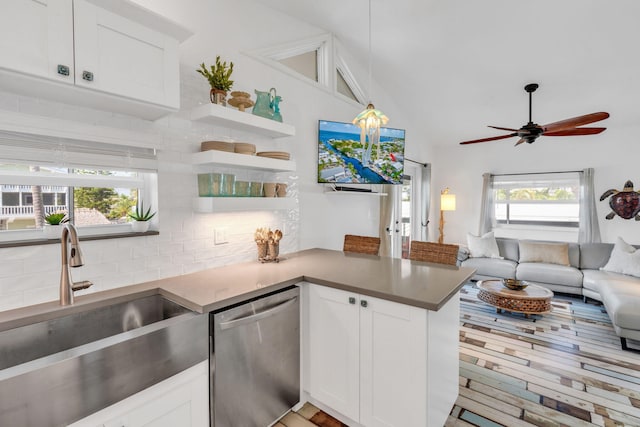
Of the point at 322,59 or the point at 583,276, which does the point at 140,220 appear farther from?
Answer: the point at 583,276

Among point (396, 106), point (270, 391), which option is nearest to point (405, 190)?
point (396, 106)

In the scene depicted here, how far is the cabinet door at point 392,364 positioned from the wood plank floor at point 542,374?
0.39 metres

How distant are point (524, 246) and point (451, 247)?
3184mm

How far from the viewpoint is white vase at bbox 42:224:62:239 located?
1.50 m

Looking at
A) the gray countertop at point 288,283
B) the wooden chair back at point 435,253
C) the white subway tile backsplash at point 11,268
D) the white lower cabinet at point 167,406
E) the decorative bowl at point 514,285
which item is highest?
the white subway tile backsplash at point 11,268

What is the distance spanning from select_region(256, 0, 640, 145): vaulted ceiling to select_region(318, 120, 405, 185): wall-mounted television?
992mm

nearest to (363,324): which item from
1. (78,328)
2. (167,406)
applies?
(167,406)

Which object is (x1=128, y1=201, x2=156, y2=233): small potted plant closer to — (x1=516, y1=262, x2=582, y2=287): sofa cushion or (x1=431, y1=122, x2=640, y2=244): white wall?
(x1=516, y1=262, x2=582, y2=287): sofa cushion

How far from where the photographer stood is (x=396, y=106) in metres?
4.60

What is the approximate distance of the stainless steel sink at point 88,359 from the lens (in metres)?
0.96

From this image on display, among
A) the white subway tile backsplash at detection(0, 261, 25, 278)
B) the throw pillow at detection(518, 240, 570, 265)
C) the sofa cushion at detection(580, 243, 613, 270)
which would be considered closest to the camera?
the white subway tile backsplash at detection(0, 261, 25, 278)

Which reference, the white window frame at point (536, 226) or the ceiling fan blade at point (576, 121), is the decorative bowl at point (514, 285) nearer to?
the ceiling fan blade at point (576, 121)

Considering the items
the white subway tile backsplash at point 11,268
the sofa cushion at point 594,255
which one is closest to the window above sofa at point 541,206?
the sofa cushion at point 594,255

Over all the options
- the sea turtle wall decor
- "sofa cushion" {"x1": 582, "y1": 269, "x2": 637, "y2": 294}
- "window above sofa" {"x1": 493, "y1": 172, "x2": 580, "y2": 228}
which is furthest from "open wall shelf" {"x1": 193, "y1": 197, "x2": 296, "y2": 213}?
the sea turtle wall decor
